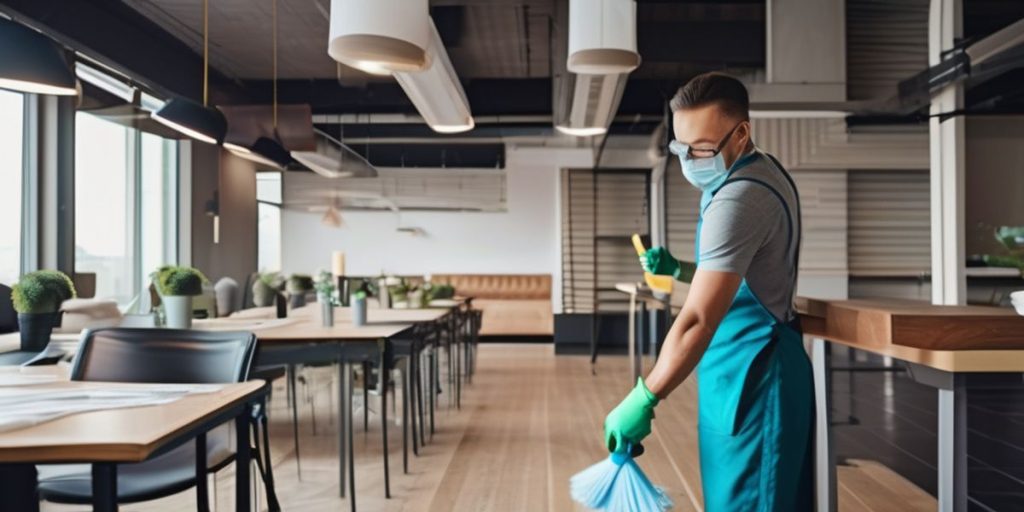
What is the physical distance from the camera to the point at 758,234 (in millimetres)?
1414

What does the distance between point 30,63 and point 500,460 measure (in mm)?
3103

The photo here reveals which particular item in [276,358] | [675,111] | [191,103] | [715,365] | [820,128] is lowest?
[276,358]

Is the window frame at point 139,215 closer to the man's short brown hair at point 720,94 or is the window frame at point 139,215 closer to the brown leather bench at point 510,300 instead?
the brown leather bench at point 510,300

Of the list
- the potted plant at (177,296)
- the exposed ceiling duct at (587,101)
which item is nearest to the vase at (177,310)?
the potted plant at (177,296)

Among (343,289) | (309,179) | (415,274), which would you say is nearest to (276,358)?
(343,289)

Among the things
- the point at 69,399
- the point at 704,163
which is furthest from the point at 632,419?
the point at 69,399

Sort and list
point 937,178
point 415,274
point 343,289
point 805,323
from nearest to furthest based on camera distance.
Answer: point 805,323, point 343,289, point 937,178, point 415,274

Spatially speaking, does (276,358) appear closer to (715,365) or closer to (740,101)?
(715,365)

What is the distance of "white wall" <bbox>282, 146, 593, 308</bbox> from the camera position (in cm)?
1207

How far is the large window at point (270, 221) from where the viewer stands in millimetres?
11969

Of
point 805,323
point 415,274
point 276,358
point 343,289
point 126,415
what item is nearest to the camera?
point 126,415

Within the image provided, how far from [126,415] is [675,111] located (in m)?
1.40

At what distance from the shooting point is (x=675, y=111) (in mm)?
1626

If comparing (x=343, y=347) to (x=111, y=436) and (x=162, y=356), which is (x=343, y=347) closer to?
(x=162, y=356)
